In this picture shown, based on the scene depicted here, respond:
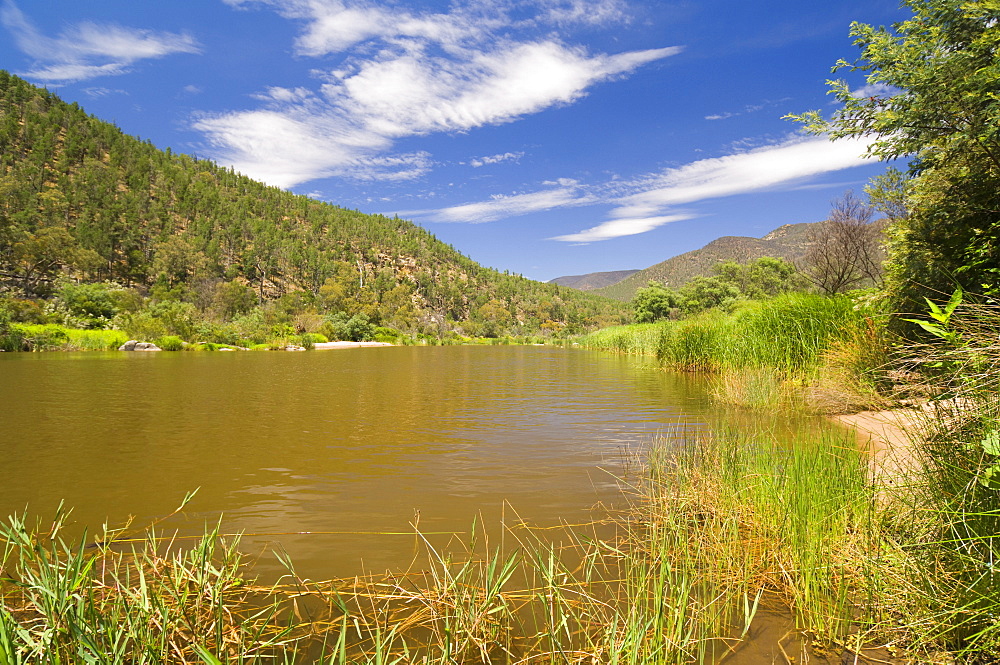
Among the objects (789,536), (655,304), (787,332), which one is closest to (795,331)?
(787,332)

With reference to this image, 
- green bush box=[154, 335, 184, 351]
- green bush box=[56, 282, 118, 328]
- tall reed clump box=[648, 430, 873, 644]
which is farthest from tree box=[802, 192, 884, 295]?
green bush box=[56, 282, 118, 328]

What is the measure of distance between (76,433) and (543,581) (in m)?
8.27

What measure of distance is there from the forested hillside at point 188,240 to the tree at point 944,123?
49.6m

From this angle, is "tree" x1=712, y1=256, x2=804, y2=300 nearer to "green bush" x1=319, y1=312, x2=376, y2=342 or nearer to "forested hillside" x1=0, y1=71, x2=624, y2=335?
"forested hillside" x1=0, y1=71, x2=624, y2=335

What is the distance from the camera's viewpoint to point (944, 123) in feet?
21.3

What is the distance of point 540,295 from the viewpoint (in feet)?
388

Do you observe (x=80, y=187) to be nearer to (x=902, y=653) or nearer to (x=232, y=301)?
(x=232, y=301)

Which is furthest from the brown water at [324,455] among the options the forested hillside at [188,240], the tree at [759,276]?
the tree at [759,276]

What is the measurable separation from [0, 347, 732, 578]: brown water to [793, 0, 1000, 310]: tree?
4483 mm

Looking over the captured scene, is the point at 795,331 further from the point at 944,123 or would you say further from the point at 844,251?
the point at 844,251

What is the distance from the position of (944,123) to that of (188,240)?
2843 inches

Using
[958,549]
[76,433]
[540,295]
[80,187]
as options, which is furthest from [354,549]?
[540,295]

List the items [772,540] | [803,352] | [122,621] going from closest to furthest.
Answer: [122,621]
[772,540]
[803,352]

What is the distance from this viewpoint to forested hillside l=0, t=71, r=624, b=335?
47.2 metres
